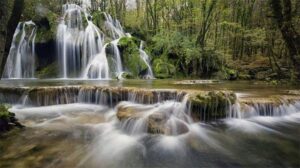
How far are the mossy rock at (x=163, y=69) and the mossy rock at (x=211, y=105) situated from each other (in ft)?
36.3

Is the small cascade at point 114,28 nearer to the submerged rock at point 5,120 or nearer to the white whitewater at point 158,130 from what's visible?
the white whitewater at point 158,130

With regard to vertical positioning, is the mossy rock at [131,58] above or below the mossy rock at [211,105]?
above

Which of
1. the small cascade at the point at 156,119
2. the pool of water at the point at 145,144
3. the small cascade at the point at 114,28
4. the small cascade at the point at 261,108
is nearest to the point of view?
the pool of water at the point at 145,144

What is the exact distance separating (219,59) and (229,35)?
6672 mm

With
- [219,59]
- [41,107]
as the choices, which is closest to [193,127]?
[41,107]

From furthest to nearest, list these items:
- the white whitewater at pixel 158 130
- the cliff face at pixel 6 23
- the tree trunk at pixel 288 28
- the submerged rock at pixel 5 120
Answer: the tree trunk at pixel 288 28
the submerged rock at pixel 5 120
the cliff face at pixel 6 23
the white whitewater at pixel 158 130

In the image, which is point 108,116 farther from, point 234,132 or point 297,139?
point 297,139

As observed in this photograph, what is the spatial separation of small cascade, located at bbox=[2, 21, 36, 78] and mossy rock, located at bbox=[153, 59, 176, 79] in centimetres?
939

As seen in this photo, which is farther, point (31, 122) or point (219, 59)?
point (219, 59)

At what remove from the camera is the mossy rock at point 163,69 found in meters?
18.3

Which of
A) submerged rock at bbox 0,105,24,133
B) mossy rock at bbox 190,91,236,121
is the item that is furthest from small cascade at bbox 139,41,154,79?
submerged rock at bbox 0,105,24,133

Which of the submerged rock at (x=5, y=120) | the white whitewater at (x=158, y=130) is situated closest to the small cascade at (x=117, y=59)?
the white whitewater at (x=158, y=130)

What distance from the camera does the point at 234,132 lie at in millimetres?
6176

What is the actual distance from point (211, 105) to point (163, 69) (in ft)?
39.6
